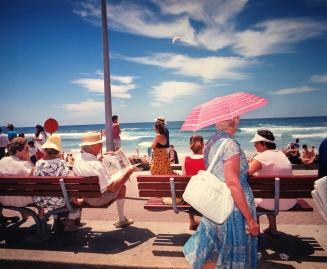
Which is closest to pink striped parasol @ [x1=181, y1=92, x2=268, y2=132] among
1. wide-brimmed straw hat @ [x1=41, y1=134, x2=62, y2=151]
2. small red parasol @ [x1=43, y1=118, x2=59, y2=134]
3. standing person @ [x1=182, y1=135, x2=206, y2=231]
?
standing person @ [x1=182, y1=135, x2=206, y2=231]

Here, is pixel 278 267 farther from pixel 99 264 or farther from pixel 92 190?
pixel 92 190

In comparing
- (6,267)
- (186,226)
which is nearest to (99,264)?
(6,267)

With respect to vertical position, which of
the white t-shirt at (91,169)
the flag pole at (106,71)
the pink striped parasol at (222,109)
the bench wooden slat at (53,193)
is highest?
the flag pole at (106,71)

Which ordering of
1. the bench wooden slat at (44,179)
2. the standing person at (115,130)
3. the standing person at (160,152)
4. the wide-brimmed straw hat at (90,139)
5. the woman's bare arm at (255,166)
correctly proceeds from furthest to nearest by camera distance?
the standing person at (115,130), the standing person at (160,152), the wide-brimmed straw hat at (90,139), the bench wooden slat at (44,179), the woman's bare arm at (255,166)

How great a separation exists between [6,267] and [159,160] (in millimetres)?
3422

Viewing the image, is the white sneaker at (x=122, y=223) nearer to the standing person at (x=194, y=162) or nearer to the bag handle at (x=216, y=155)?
the standing person at (x=194, y=162)

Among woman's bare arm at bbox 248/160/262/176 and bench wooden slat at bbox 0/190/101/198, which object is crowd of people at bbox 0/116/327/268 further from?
bench wooden slat at bbox 0/190/101/198

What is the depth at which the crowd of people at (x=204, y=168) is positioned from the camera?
2227 mm

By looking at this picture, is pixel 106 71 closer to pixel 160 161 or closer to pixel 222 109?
pixel 160 161

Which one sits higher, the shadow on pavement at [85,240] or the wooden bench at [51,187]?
the wooden bench at [51,187]

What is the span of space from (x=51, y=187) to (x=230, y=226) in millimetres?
2692

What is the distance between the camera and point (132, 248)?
12.4 ft

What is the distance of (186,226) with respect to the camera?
449 centimetres

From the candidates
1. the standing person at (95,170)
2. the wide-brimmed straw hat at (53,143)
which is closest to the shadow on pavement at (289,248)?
the standing person at (95,170)
